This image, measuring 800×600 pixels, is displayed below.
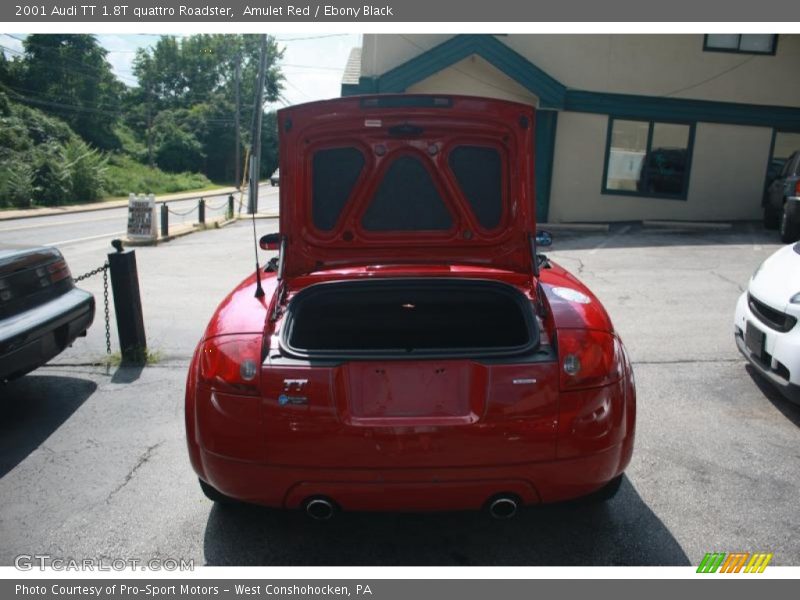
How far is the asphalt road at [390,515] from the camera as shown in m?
3.06

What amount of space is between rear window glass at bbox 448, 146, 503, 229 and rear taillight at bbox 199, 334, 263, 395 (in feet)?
4.92

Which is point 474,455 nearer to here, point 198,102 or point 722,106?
point 722,106

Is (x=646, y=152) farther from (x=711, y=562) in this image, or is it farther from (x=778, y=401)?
(x=711, y=562)

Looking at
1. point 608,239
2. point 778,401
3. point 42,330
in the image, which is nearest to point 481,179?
point 778,401

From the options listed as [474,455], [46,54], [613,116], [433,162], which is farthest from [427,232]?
[46,54]

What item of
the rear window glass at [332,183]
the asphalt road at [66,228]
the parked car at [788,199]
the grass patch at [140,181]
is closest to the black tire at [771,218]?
the parked car at [788,199]

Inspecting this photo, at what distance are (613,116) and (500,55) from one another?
3.15 m

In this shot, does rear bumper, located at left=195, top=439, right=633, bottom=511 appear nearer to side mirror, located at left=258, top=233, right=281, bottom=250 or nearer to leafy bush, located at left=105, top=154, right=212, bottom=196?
side mirror, located at left=258, top=233, right=281, bottom=250

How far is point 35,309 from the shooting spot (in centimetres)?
475

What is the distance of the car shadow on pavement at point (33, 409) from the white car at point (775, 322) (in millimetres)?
4893

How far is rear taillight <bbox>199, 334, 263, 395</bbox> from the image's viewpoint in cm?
273

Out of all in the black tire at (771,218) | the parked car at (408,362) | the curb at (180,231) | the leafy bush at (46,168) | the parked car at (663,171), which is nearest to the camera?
the parked car at (408,362)

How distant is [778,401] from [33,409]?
18.1 feet

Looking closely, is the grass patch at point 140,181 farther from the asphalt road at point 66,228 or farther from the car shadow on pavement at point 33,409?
the car shadow on pavement at point 33,409
